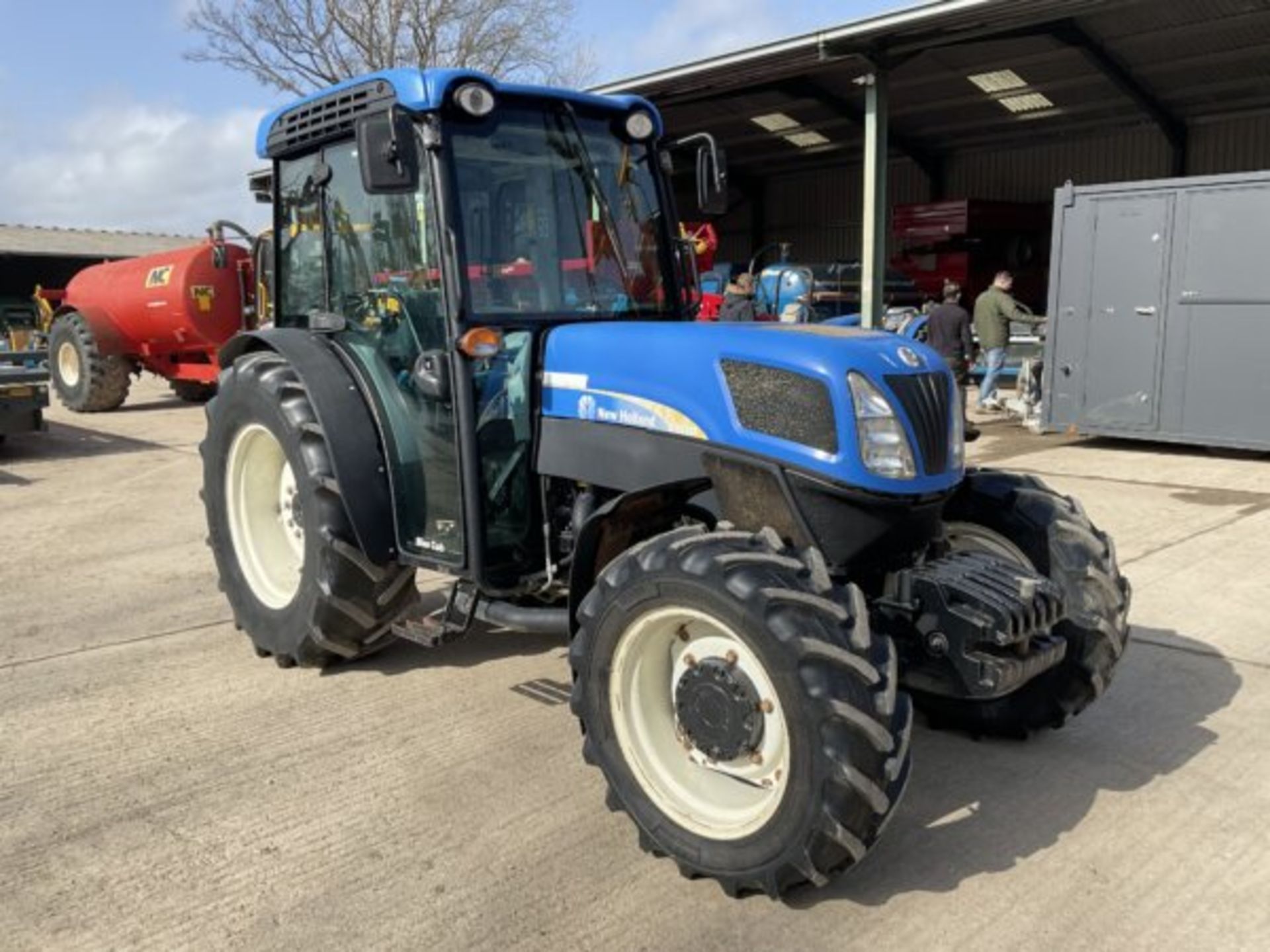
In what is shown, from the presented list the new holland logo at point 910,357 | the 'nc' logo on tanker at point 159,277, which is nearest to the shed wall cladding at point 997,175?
the 'nc' logo on tanker at point 159,277

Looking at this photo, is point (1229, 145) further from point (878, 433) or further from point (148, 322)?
point (878, 433)

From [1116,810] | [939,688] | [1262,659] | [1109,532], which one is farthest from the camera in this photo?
[1109,532]

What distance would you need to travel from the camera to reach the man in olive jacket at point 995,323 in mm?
12750

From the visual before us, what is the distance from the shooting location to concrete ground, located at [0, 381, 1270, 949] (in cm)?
281

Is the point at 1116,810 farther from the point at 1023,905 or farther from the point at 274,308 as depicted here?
the point at 274,308

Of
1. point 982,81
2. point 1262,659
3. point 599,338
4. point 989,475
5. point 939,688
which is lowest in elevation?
point 1262,659

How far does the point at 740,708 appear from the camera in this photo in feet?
9.52

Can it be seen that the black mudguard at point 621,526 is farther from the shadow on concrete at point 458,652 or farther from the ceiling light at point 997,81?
the ceiling light at point 997,81

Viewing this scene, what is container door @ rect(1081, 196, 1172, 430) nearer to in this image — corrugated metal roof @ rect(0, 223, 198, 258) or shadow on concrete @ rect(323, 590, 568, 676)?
shadow on concrete @ rect(323, 590, 568, 676)

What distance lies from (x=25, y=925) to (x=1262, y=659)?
4.68m

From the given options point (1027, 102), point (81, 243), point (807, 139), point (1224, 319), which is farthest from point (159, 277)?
point (81, 243)

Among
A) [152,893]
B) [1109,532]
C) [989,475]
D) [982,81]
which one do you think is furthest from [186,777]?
[982,81]

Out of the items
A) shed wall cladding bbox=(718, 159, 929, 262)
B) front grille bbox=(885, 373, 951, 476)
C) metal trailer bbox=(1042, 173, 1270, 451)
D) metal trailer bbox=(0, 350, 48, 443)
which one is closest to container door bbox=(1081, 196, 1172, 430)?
metal trailer bbox=(1042, 173, 1270, 451)

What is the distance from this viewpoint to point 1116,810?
3.39 meters
